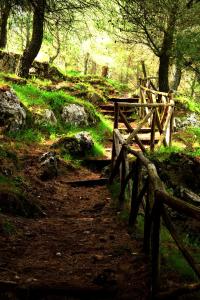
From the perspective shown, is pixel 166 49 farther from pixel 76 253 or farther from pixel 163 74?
pixel 76 253

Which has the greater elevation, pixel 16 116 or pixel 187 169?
pixel 16 116

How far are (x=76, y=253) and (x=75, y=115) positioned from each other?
10.6 metres

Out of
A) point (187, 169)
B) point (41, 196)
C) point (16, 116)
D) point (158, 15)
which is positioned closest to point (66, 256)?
point (41, 196)

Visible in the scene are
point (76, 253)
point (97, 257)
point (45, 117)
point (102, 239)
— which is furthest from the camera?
point (45, 117)

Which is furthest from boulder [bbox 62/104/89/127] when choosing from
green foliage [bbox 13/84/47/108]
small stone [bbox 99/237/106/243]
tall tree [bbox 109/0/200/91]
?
small stone [bbox 99/237/106/243]

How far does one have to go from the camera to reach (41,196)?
29.6 ft

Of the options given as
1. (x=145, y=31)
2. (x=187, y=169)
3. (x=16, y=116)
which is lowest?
(x=187, y=169)

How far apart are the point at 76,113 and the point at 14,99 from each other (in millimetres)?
Result: 3449

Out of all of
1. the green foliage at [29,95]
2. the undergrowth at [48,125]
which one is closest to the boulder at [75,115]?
the undergrowth at [48,125]

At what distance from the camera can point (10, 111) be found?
12797 millimetres

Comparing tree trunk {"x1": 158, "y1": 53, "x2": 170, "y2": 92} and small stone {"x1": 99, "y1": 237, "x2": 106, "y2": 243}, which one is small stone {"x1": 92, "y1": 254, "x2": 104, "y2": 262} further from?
tree trunk {"x1": 158, "y1": 53, "x2": 170, "y2": 92}

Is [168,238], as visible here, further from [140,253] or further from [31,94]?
[31,94]

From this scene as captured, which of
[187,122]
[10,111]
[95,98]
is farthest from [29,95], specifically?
[187,122]

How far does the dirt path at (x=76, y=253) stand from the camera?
448 centimetres
